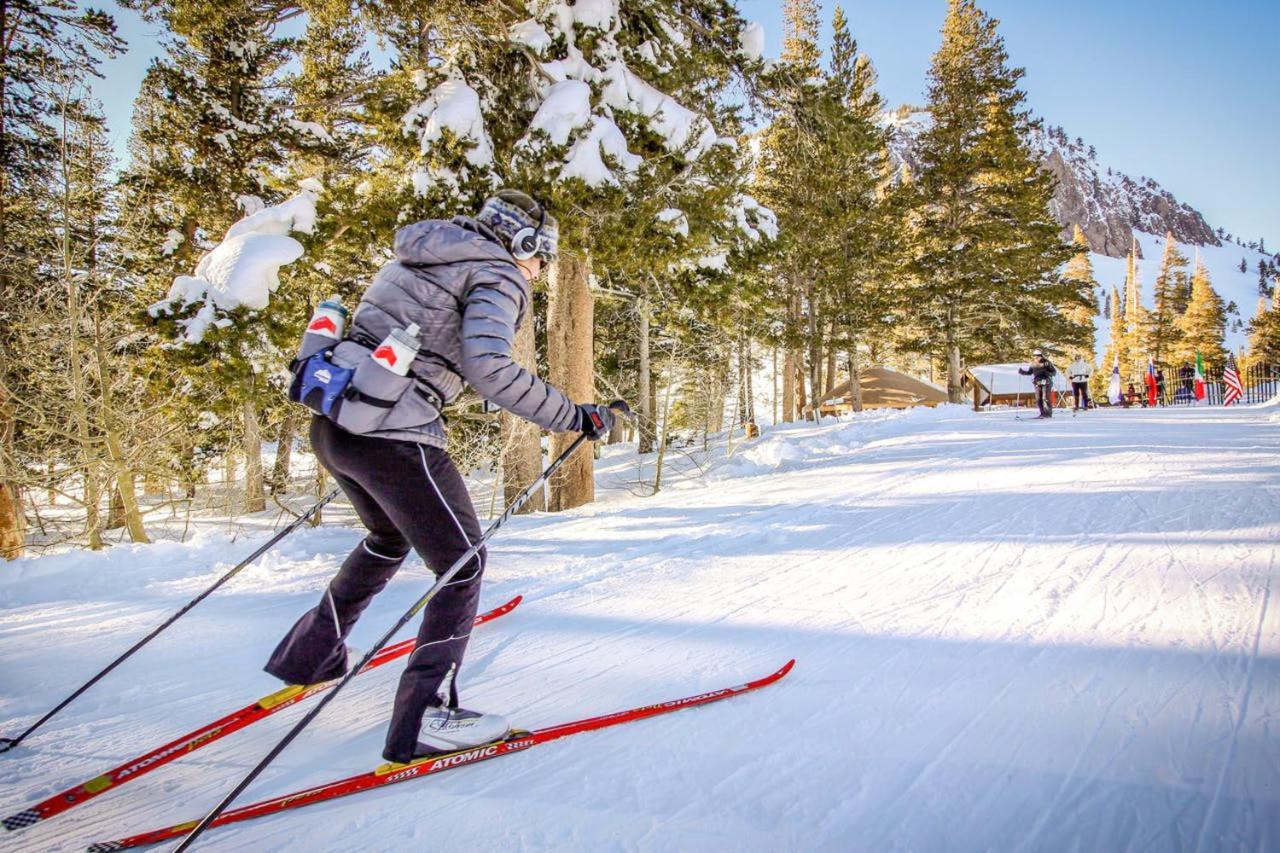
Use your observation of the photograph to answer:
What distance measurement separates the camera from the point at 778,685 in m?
2.46

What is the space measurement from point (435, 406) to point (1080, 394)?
22.6m

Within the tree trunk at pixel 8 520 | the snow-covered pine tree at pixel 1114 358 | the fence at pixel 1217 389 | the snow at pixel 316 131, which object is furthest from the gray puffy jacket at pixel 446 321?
the snow-covered pine tree at pixel 1114 358

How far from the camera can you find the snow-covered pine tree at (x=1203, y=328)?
4072cm

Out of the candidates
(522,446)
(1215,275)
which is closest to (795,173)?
(522,446)

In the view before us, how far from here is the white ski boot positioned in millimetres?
2072

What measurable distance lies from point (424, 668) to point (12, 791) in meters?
1.43

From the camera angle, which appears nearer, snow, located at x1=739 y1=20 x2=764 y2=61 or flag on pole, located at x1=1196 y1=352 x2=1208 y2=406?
snow, located at x1=739 y1=20 x2=764 y2=61

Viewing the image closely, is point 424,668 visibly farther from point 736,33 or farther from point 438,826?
point 736,33

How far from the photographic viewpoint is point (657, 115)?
752 centimetres

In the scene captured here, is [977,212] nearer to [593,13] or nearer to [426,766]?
[593,13]

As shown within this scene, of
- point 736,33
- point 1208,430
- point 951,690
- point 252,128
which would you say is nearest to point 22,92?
point 252,128

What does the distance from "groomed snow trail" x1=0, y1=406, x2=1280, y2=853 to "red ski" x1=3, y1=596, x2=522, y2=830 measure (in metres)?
0.05

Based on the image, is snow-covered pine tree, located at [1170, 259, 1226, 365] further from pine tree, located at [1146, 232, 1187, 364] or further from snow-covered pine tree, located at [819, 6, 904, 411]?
snow-covered pine tree, located at [819, 6, 904, 411]

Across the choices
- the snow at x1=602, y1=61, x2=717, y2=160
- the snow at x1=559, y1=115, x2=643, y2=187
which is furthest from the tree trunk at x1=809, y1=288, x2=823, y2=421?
the snow at x1=559, y1=115, x2=643, y2=187
